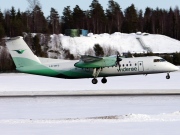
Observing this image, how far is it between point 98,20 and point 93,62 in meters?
94.5

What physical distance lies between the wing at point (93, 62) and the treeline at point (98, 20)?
7205cm

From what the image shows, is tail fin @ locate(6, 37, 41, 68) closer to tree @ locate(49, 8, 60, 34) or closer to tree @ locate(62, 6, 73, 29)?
tree @ locate(49, 8, 60, 34)

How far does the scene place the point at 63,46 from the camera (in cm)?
10588

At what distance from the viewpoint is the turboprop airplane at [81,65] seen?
130ft

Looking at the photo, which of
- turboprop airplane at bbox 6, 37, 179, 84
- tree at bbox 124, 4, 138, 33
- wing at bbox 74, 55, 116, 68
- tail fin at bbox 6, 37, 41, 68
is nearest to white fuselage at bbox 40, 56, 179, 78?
turboprop airplane at bbox 6, 37, 179, 84

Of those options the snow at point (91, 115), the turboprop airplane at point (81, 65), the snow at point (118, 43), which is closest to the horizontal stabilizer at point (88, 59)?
the turboprop airplane at point (81, 65)

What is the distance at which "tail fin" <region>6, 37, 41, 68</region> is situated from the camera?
39500 mm

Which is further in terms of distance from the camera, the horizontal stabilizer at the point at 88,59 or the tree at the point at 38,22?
the tree at the point at 38,22

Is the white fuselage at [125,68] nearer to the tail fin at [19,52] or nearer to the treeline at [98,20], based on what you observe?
the tail fin at [19,52]

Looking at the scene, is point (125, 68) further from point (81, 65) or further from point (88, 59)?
point (81, 65)

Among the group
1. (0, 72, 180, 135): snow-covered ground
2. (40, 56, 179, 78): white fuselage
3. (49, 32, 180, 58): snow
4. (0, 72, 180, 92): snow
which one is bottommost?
(0, 72, 180, 135): snow-covered ground

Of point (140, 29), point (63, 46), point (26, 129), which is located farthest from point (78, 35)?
point (26, 129)

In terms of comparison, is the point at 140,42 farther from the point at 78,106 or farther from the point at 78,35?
the point at 78,106

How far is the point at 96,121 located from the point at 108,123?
2.07 feet
